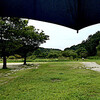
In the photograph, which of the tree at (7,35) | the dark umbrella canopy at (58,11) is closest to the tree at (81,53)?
the tree at (7,35)

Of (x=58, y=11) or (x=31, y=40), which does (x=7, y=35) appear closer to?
(x=31, y=40)

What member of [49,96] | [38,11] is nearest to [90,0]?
[38,11]

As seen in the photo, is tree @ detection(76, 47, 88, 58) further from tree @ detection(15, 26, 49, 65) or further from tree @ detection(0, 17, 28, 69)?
tree @ detection(0, 17, 28, 69)

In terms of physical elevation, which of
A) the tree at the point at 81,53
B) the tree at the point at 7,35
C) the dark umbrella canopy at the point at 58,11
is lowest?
the tree at the point at 81,53

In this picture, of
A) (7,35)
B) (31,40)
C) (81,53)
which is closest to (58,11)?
(7,35)

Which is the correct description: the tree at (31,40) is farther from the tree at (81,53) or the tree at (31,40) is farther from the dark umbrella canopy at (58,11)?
the tree at (81,53)

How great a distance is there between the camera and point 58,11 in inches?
88.9

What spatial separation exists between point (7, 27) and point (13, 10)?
35.6 feet

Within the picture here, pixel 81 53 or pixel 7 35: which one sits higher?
pixel 7 35

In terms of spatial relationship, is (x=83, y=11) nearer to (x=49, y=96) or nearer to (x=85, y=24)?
Answer: (x=85, y=24)

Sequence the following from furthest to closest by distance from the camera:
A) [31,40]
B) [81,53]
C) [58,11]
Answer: [81,53], [31,40], [58,11]

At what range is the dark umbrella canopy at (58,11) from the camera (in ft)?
6.81

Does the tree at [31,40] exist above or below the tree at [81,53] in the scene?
above

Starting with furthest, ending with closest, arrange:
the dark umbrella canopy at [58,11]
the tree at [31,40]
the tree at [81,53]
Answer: the tree at [81,53] < the tree at [31,40] < the dark umbrella canopy at [58,11]
